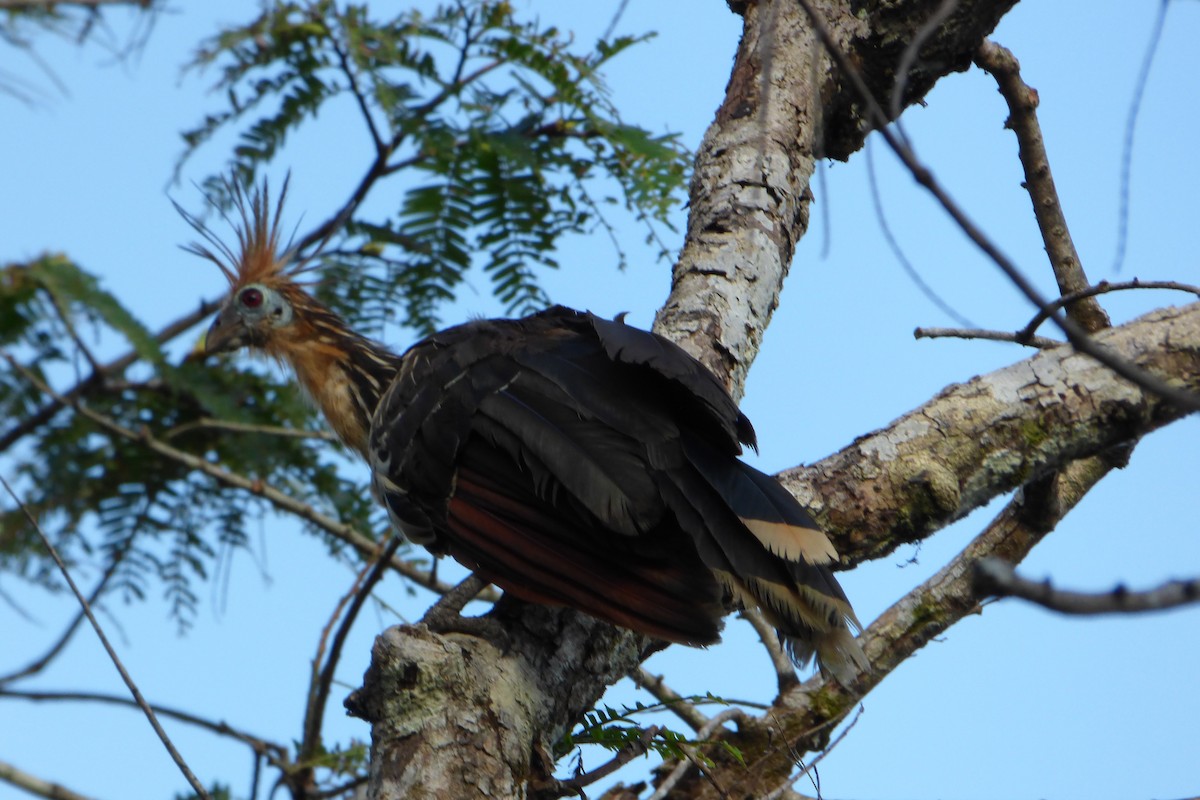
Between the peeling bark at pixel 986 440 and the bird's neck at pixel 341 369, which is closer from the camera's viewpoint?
the peeling bark at pixel 986 440

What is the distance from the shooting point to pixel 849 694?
3240mm

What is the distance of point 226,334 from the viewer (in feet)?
15.3

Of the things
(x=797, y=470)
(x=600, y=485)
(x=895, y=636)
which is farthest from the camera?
(x=895, y=636)

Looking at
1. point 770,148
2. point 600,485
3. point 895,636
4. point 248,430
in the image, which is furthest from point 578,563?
point 248,430

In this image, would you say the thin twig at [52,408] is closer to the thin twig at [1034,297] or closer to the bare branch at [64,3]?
the bare branch at [64,3]

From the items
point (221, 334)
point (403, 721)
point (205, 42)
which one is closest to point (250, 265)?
point (221, 334)

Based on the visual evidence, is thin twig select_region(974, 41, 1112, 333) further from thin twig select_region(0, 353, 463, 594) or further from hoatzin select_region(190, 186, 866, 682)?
thin twig select_region(0, 353, 463, 594)

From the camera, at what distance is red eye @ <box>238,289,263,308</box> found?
15.5 feet

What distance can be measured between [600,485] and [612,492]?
0.04 metres

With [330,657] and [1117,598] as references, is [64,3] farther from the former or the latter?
[1117,598]

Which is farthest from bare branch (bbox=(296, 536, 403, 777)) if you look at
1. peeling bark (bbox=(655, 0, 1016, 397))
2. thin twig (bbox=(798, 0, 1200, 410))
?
thin twig (bbox=(798, 0, 1200, 410))

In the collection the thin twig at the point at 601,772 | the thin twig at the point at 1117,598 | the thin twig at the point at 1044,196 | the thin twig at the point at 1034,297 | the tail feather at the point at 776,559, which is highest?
the thin twig at the point at 1044,196

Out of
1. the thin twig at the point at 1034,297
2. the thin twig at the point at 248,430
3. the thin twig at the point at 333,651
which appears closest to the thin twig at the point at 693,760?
the thin twig at the point at 333,651

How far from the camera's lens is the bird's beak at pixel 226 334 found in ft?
15.3
